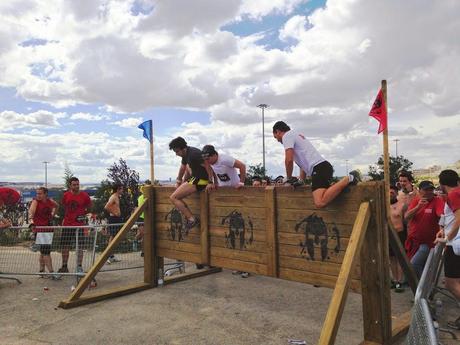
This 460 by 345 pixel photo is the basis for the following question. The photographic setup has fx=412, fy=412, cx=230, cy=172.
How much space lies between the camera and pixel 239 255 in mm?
5797

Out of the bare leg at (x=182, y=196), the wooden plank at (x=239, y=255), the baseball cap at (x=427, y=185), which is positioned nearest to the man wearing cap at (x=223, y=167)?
the bare leg at (x=182, y=196)

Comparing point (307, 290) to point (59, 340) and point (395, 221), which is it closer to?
point (395, 221)

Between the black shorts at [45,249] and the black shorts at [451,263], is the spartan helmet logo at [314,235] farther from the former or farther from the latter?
the black shorts at [45,249]

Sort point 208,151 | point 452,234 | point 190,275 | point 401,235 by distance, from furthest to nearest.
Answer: point 190,275, point 401,235, point 208,151, point 452,234

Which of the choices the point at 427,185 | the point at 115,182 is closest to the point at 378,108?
the point at 427,185

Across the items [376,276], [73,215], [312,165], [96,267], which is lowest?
[96,267]

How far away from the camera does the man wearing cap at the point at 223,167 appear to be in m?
6.21

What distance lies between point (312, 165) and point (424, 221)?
231 centimetres

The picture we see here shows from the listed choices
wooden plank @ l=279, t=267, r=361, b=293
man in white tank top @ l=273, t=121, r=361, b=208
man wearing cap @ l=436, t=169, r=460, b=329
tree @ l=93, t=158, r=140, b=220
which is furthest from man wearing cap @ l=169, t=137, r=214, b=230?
tree @ l=93, t=158, r=140, b=220

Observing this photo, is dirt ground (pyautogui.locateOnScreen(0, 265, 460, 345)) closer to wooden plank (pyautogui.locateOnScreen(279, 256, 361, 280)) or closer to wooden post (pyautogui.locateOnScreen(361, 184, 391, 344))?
wooden post (pyautogui.locateOnScreen(361, 184, 391, 344))

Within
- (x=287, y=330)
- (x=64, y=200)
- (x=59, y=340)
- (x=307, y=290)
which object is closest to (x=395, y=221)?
(x=307, y=290)

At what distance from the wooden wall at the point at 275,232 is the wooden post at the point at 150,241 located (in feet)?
1.89

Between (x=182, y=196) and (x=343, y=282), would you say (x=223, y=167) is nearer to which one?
(x=182, y=196)

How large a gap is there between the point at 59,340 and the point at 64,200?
3659mm
